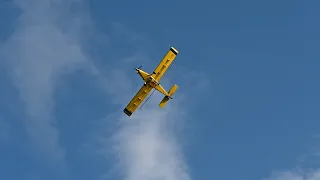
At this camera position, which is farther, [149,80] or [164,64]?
[164,64]

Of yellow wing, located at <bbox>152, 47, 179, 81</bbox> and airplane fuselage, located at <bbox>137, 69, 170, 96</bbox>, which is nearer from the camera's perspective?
airplane fuselage, located at <bbox>137, 69, 170, 96</bbox>

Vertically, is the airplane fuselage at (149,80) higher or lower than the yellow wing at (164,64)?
lower

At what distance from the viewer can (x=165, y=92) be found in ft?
655

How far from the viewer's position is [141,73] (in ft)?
631

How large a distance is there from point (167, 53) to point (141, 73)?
26.8 ft

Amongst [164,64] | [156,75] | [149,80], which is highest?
[164,64]

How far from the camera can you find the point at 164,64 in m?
194

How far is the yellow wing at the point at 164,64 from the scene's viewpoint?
193375 millimetres

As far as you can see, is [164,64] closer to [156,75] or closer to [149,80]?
[156,75]

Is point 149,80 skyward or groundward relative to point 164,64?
groundward

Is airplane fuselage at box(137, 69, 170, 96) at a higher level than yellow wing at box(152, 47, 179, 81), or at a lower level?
lower

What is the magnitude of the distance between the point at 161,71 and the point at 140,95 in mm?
8957

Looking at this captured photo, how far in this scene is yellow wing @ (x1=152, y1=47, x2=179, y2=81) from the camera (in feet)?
634

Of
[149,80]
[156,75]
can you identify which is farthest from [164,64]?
[149,80]
